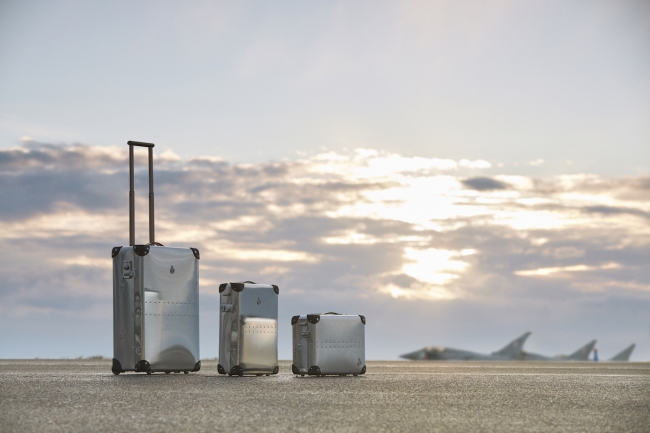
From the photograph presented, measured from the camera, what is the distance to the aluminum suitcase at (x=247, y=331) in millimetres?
15570

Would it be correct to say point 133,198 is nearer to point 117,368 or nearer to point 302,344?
point 117,368

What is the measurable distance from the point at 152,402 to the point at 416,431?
3578 mm

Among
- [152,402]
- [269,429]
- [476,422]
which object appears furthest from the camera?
[152,402]

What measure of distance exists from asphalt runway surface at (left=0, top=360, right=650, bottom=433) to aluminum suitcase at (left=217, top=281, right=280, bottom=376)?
2.89 meters

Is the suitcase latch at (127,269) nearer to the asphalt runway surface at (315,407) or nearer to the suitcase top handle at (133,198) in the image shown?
the suitcase top handle at (133,198)

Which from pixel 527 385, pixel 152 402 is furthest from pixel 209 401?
pixel 527 385

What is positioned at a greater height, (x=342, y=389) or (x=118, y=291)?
(x=118, y=291)

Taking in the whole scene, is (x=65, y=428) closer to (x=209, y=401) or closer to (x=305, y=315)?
(x=209, y=401)

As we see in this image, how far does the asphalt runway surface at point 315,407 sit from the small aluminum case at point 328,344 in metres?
3.04

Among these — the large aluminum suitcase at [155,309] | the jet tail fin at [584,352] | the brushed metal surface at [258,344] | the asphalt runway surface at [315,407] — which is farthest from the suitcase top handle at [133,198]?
the jet tail fin at [584,352]

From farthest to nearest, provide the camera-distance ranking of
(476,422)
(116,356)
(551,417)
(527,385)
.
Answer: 1. (116,356)
2. (527,385)
3. (551,417)
4. (476,422)

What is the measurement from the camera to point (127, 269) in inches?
621

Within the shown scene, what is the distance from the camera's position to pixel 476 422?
7.48m

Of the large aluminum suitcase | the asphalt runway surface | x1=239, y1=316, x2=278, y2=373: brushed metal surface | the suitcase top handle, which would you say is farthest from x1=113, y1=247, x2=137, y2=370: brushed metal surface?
the asphalt runway surface
